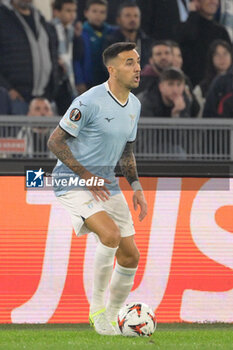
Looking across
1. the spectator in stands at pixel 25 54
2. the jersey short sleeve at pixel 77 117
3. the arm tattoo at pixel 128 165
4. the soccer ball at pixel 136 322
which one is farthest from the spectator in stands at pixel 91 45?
the soccer ball at pixel 136 322

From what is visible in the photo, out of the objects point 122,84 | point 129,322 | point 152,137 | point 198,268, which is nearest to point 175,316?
point 198,268

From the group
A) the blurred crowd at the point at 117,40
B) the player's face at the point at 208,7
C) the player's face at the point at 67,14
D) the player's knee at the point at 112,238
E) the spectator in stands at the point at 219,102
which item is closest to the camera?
the player's knee at the point at 112,238

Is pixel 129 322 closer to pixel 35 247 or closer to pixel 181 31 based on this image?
pixel 35 247

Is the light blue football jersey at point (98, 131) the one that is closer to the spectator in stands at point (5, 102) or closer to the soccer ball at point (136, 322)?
the soccer ball at point (136, 322)

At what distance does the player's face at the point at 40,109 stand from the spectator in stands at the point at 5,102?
35 centimetres

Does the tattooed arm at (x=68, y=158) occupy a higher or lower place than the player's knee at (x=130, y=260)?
higher

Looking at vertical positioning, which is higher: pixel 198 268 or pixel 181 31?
pixel 181 31

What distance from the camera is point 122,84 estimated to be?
7691mm

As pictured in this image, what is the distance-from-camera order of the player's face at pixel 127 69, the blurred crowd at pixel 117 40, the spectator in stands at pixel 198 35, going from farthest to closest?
the spectator in stands at pixel 198 35
the blurred crowd at pixel 117 40
the player's face at pixel 127 69

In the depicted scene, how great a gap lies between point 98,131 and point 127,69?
60cm

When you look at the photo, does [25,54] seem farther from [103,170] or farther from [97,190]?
[97,190]

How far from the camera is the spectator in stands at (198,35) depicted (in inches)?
566

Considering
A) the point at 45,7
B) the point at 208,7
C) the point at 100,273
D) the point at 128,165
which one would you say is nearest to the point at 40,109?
the point at 45,7

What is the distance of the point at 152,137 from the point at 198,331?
574 cm
